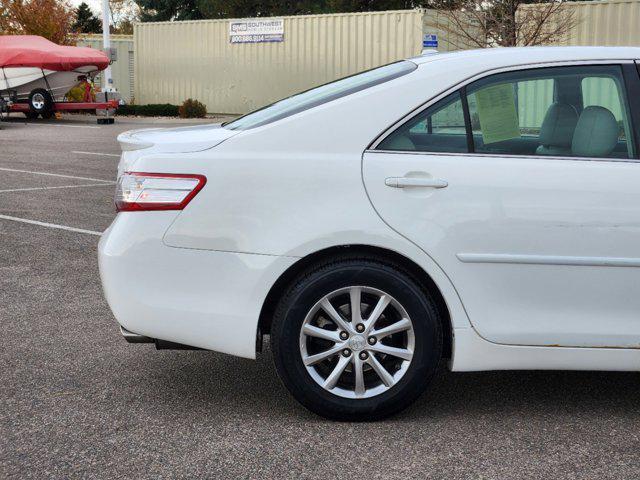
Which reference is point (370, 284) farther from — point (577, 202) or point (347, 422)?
point (577, 202)

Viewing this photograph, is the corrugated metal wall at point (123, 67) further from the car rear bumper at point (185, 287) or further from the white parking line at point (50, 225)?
the car rear bumper at point (185, 287)

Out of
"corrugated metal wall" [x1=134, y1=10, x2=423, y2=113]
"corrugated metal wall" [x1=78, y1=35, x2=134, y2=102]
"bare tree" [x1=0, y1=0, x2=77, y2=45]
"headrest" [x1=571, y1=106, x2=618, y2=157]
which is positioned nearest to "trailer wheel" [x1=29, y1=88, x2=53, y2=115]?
"corrugated metal wall" [x1=134, y1=10, x2=423, y2=113]

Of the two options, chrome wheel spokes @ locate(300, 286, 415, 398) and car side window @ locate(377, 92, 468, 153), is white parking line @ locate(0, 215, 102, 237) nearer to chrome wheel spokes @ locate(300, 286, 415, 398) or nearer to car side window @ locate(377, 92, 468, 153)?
chrome wheel spokes @ locate(300, 286, 415, 398)

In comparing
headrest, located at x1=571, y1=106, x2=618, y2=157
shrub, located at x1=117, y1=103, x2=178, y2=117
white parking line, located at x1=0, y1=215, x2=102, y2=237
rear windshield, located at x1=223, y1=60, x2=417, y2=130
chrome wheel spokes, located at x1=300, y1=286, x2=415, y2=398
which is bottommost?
white parking line, located at x1=0, y1=215, x2=102, y2=237

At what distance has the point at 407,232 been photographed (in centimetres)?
376

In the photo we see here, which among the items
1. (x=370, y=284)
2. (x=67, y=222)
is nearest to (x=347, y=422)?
(x=370, y=284)

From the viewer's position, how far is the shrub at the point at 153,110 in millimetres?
→ 30969

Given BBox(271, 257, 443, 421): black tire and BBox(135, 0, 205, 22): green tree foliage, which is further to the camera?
BBox(135, 0, 205, 22): green tree foliage

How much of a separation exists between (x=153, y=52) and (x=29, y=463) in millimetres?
31005

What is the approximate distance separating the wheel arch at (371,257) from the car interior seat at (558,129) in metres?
0.71

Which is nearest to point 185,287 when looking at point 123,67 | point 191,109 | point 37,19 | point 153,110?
point 191,109

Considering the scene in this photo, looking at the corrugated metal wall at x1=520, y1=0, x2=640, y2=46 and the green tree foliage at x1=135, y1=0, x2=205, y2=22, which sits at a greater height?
the green tree foliage at x1=135, y1=0, x2=205, y2=22

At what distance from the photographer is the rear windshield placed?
4.03 metres

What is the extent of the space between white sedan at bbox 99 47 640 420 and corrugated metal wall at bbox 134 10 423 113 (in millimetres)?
22821
